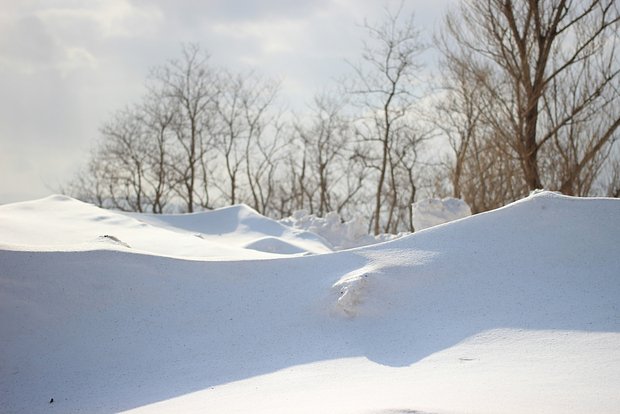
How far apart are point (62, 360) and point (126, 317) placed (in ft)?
1.19

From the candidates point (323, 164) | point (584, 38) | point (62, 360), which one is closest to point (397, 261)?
point (62, 360)

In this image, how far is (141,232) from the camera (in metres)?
5.29

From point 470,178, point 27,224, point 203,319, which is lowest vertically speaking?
point 203,319

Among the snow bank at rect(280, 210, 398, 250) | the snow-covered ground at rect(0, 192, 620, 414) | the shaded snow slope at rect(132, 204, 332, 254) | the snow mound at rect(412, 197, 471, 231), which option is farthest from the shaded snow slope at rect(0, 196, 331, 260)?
the snow mound at rect(412, 197, 471, 231)

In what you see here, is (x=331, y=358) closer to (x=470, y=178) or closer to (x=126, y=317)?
(x=126, y=317)

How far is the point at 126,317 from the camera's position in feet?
9.51

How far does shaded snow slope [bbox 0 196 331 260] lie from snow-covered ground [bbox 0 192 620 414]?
16.1 inches

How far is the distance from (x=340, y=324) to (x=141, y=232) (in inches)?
118

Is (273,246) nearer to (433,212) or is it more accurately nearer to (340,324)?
(433,212)

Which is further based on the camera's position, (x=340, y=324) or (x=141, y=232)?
(x=141, y=232)

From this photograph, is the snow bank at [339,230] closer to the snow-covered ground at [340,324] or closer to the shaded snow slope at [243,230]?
the shaded snow slope at [243,230]

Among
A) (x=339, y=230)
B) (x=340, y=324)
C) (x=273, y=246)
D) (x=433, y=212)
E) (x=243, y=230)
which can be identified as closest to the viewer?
(x=340, y=324)

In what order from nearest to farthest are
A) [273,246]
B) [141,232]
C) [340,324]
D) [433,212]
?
[340,324] → [141,232] → [273,246] → [433,212]

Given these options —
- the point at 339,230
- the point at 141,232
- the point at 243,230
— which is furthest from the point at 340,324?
the point at 339,230
